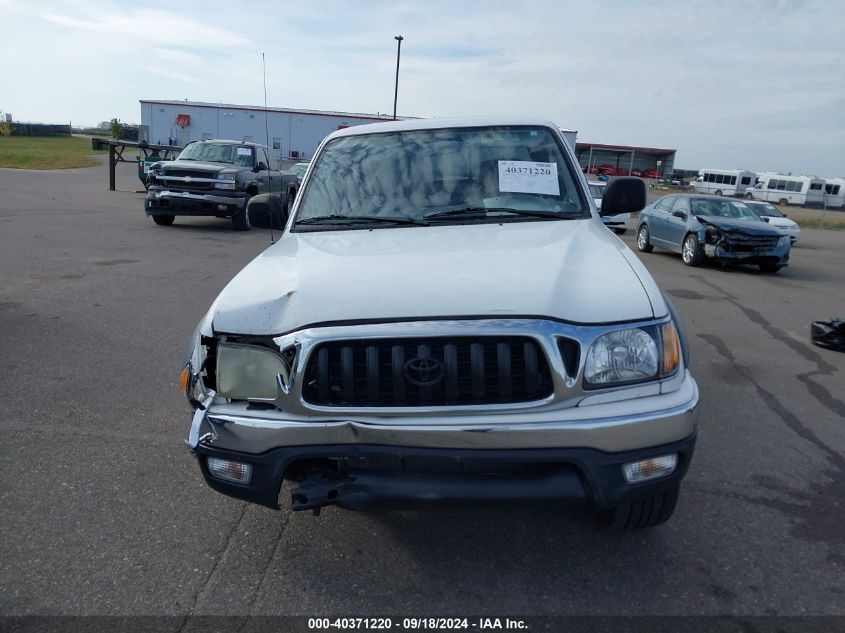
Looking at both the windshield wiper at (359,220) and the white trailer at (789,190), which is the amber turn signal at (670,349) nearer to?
the windshield wiper at (359,220)

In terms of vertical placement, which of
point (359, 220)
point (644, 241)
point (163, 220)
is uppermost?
point (359, 220)

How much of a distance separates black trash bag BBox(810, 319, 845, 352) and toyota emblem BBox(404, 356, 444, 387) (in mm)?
6238

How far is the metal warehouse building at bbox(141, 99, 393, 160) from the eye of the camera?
47.0 metres

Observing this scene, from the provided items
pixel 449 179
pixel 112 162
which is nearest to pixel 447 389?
pixel 449 179

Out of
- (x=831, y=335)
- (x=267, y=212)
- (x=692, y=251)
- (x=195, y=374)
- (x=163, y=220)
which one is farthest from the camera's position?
(x=163, y=220)

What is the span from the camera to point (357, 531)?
3.17 m

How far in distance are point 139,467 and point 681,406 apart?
287cm

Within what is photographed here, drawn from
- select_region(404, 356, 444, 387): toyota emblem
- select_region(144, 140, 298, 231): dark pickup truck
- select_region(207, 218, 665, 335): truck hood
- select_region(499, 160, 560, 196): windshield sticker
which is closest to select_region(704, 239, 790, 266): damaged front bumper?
select_region(144, 140, 298, 231): dark pickup truck

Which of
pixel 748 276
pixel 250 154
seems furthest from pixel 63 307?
pixel 748 276

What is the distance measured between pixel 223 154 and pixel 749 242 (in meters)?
11.4

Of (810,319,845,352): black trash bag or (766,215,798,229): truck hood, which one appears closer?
(810,319,845,352): black trash bag

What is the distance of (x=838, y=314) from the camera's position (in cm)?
932

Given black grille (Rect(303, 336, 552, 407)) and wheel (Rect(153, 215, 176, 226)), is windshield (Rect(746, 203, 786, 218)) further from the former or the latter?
black grille (Rect(303, 336, 552, 407))

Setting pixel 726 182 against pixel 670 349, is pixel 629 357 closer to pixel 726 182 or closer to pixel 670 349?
pixel 670 349
